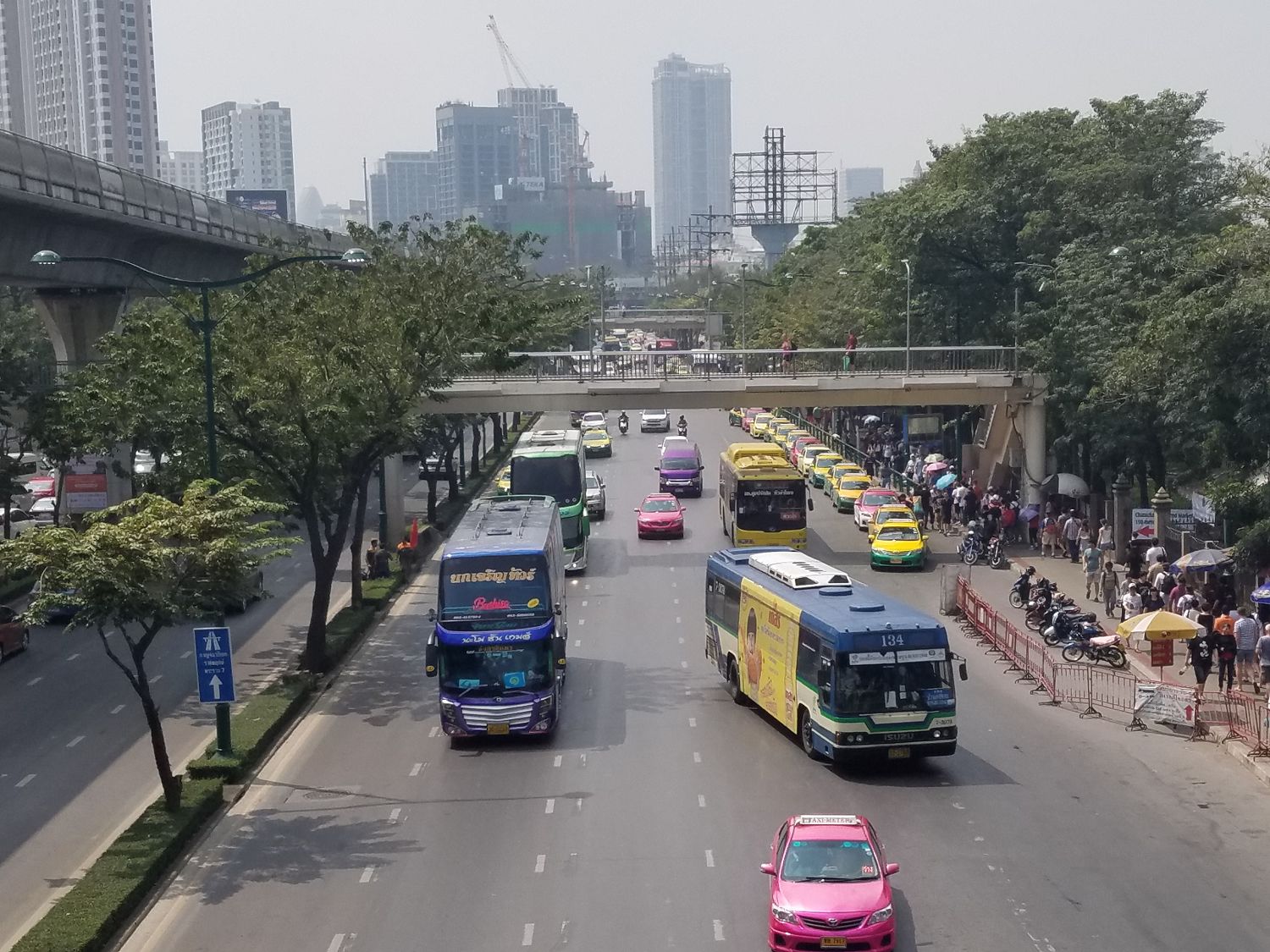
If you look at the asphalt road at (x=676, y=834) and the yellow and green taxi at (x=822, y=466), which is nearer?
the asphalt road at (x=676, y=834)

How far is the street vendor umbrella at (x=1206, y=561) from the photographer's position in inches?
1222

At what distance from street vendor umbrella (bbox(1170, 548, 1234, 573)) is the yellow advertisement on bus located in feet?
34.0

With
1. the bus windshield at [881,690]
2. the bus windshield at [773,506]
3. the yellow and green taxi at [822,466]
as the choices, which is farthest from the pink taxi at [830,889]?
the yellow and green taxi at [822,466]

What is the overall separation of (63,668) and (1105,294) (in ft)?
91.5

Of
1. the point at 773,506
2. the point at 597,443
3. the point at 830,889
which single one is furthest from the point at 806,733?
the point at 597,443

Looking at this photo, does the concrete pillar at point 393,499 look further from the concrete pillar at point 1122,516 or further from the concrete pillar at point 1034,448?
the concrete pillar at point 1122,516

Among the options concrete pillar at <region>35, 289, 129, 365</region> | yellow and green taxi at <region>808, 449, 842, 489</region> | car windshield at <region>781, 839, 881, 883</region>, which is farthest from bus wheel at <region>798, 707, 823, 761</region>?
yellow and green taxi at <region>808, 449, 842, 489</region>

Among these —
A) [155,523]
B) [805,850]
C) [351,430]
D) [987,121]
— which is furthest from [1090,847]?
[987,121]

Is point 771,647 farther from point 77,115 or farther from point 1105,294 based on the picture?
point 77,115

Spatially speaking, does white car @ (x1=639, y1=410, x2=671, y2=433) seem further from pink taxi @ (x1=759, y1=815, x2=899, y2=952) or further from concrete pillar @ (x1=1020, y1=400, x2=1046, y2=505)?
pink taxi @ (x1=759, y1=815, x2=899, y2=952)

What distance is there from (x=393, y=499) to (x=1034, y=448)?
19616 mm

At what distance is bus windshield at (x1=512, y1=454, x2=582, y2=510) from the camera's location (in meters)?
42.8

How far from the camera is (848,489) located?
5341 cm

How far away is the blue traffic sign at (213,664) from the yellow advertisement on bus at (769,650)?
8.23 meters
